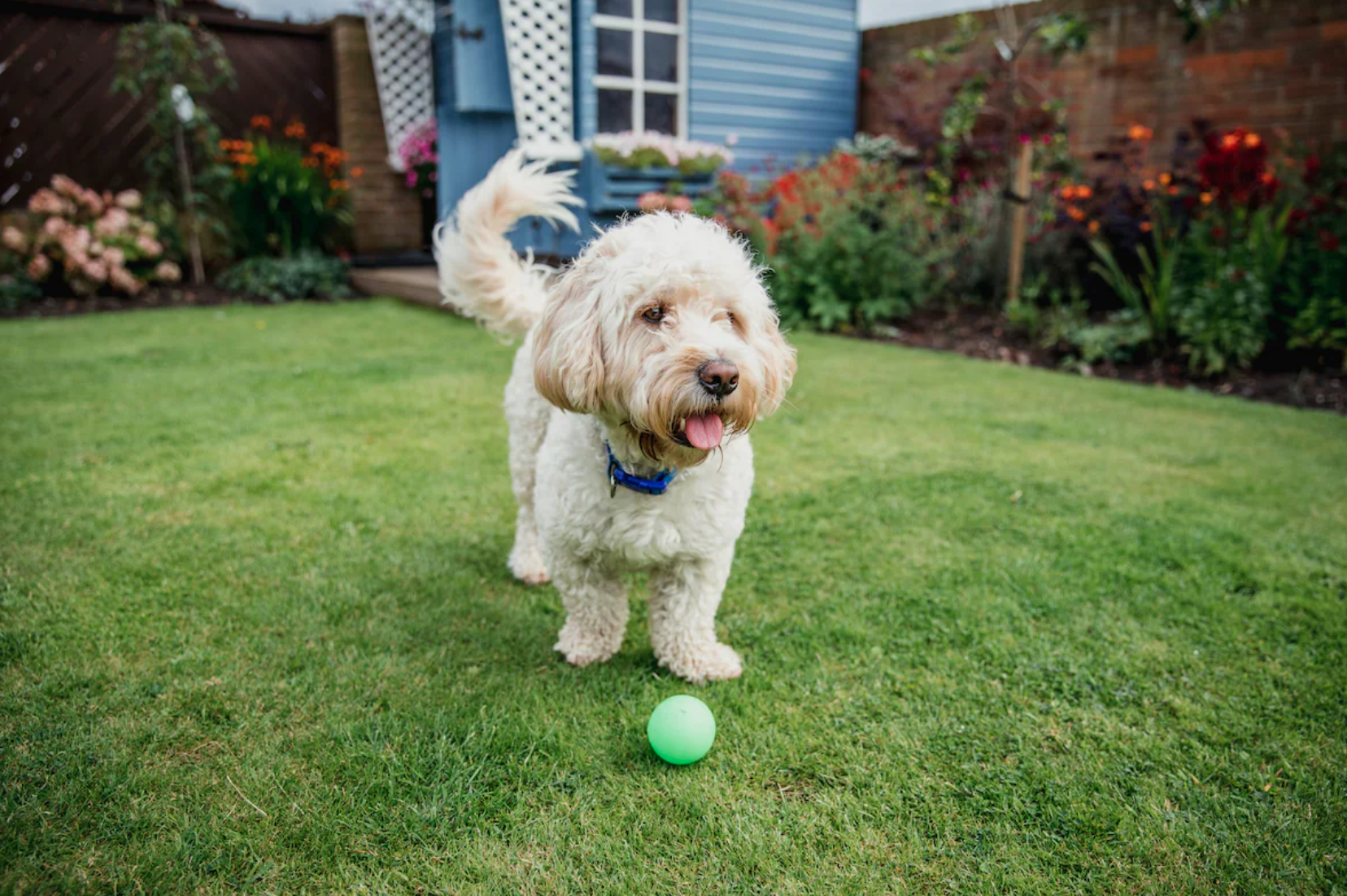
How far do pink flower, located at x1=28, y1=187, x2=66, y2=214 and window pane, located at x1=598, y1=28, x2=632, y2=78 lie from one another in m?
6.44

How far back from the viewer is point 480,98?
9.80 metres

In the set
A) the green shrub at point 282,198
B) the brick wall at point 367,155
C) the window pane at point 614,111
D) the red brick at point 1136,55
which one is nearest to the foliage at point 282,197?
the green shrub at point 282,198

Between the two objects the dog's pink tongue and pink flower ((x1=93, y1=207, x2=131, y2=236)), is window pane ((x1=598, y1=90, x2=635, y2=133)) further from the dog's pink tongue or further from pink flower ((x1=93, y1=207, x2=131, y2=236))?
the dog's pink tongue

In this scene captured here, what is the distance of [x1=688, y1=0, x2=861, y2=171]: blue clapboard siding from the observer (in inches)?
415

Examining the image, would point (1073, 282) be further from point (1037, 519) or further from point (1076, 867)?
point (1076, 867)

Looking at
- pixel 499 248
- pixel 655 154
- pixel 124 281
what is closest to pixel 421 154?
pixel 124 281

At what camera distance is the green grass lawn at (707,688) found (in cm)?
191

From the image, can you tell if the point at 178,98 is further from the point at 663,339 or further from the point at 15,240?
the point at 663,339

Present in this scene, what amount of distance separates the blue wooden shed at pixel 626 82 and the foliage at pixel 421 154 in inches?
21.6

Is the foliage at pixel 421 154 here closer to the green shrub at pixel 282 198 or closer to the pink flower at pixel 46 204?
the green shrub at pixel 282 198

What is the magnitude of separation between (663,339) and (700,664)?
1100mm

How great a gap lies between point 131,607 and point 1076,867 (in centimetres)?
304

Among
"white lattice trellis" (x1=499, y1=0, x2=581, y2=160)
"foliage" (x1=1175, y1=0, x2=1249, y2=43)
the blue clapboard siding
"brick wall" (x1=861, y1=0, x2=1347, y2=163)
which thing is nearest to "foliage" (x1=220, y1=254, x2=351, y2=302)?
"white lattice trellis" (x1=499, y1=0, x2=581, y2=160)

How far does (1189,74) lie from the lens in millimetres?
8359
